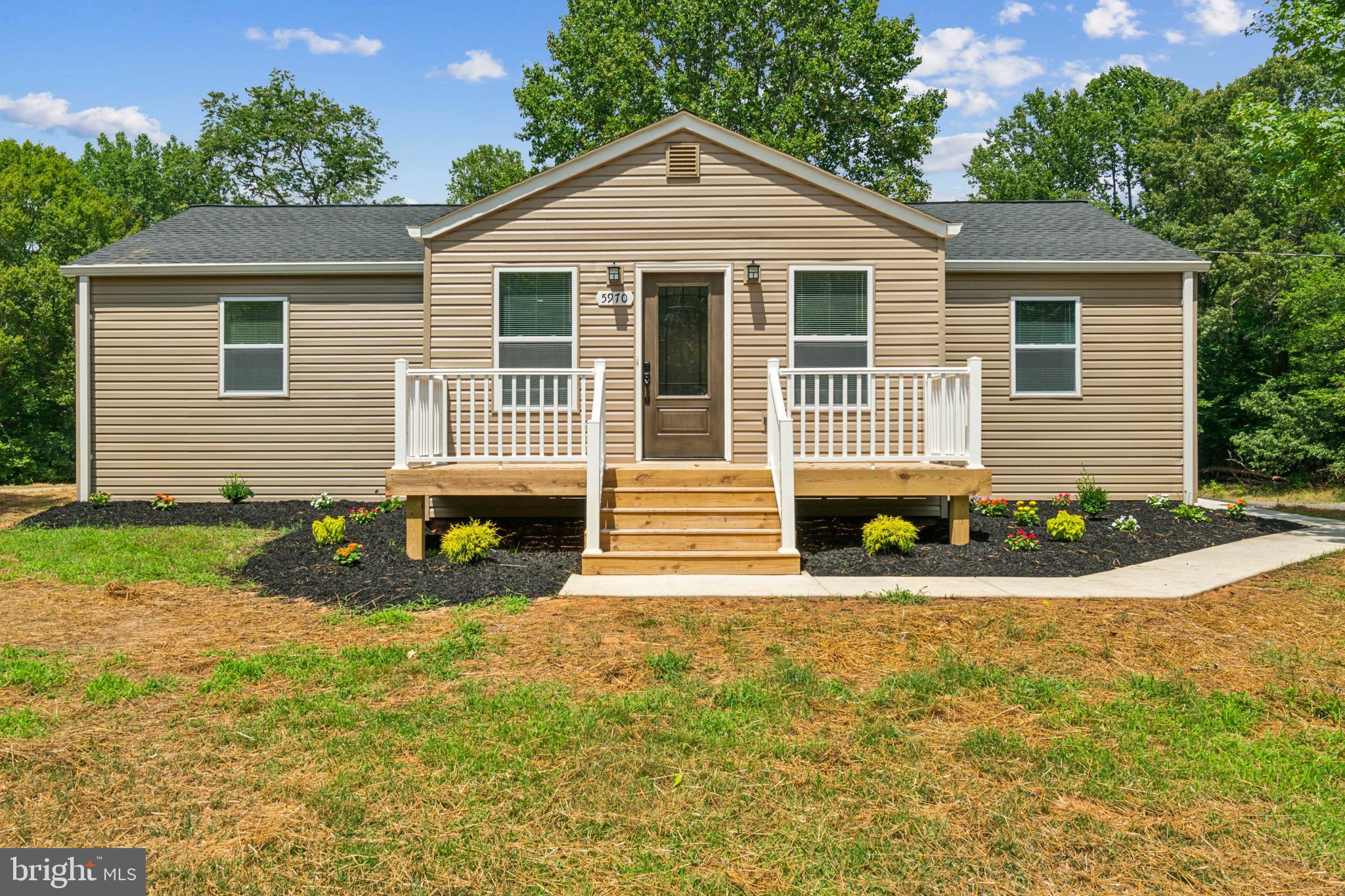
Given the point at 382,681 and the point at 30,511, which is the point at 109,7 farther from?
the point at 382,681

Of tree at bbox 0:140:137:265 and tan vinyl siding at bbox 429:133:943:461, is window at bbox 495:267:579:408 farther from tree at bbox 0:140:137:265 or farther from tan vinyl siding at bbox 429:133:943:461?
tree at bbox 0:140:137:265

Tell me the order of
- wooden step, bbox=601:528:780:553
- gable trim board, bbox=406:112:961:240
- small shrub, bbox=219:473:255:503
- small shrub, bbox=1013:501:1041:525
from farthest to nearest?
small shrub, bbox=219:473:255:503 → gable trim board, bbox=406:112:961:240 → small shrub, bbox=1013:501:1041:525 → wooden step, bbox=601:528:780:553

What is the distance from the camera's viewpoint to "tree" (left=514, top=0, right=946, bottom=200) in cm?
2316

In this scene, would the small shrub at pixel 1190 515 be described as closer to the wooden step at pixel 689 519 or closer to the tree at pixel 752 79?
the wooden step at pixel 689 519

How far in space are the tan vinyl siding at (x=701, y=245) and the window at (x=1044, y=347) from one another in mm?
2541

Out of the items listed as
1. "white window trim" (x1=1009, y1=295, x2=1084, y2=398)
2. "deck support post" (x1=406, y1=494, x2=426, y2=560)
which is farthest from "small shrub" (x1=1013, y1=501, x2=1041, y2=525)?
"deck support post" (x1=406, y1=494, x2=426, y2=560)

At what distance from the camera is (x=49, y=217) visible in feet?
62.2

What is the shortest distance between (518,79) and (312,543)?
69.6 ft

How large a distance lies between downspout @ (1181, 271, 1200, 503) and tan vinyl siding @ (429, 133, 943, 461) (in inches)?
170

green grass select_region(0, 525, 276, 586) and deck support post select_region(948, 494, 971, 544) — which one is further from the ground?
deck support post select_region(948, 494, 971, 544)

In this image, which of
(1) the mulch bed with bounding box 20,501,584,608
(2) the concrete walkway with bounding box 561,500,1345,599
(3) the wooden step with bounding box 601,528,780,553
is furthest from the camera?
(3) the wooden step with bounding box 601,528,780,553

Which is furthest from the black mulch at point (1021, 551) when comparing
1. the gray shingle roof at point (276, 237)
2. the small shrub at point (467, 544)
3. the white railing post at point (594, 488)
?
the gray shingle roof at point (276, 237)

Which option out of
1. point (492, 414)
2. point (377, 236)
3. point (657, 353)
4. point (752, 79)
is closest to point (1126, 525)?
point (657, 353)

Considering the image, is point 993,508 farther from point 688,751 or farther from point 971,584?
point 688,751
